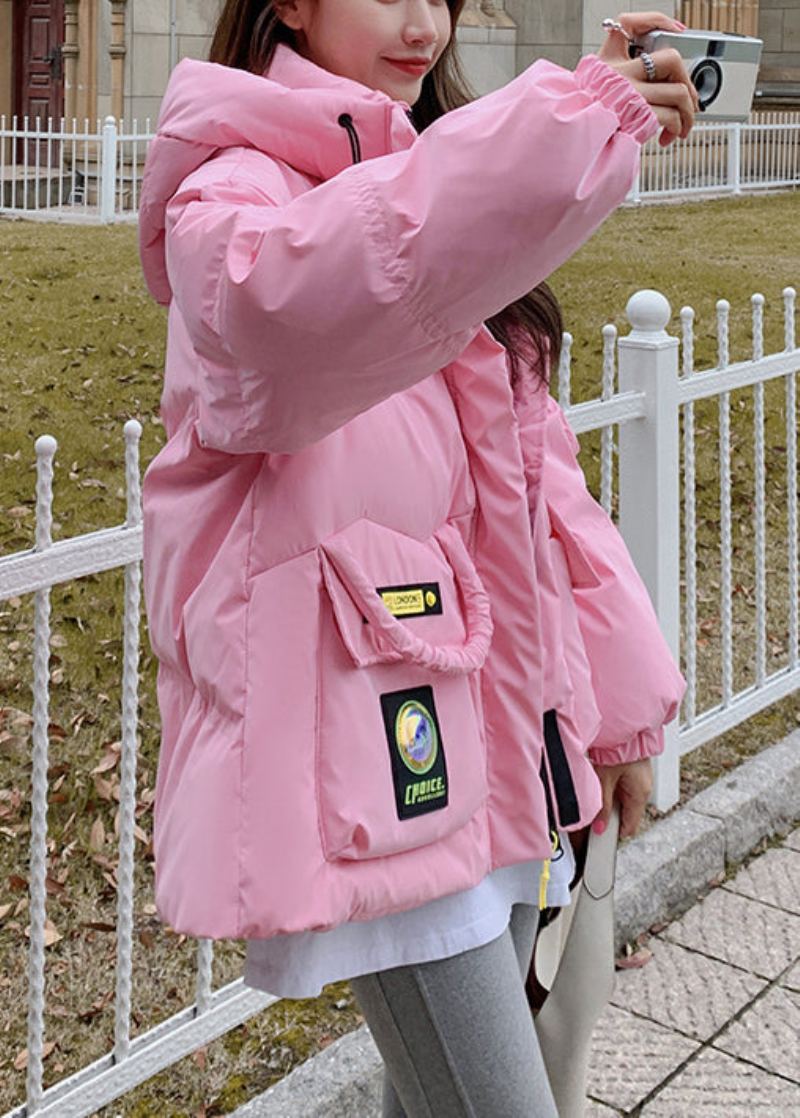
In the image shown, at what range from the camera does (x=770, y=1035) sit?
140 inches

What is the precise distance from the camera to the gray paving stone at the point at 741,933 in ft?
12.8

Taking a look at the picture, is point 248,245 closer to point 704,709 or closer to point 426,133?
point 426,133

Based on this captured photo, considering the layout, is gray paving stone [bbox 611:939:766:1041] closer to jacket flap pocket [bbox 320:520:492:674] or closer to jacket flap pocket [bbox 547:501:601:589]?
jacket flap pocket [bbox 547:501:601:589]

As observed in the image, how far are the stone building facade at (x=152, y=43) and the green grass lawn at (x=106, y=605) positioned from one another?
4.69 metres

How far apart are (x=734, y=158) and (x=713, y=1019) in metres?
17.7

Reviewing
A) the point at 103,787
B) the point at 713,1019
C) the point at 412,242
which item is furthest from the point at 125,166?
the point at 412,242

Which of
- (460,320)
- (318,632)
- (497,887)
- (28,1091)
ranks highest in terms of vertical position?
(460,320)

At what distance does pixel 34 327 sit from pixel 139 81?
940cm

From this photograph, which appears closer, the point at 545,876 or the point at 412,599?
the point at 412,599

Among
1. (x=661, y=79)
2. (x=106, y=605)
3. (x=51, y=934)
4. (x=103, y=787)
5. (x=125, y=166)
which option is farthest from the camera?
(x=125, y=166)

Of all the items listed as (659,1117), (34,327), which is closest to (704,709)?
(659,1117)

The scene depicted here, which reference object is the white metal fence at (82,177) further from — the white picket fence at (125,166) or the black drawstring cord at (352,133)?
the black drawstring cord at (352,133)

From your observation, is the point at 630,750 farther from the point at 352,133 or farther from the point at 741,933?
the point at 741,933

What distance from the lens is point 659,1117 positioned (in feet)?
10.7
